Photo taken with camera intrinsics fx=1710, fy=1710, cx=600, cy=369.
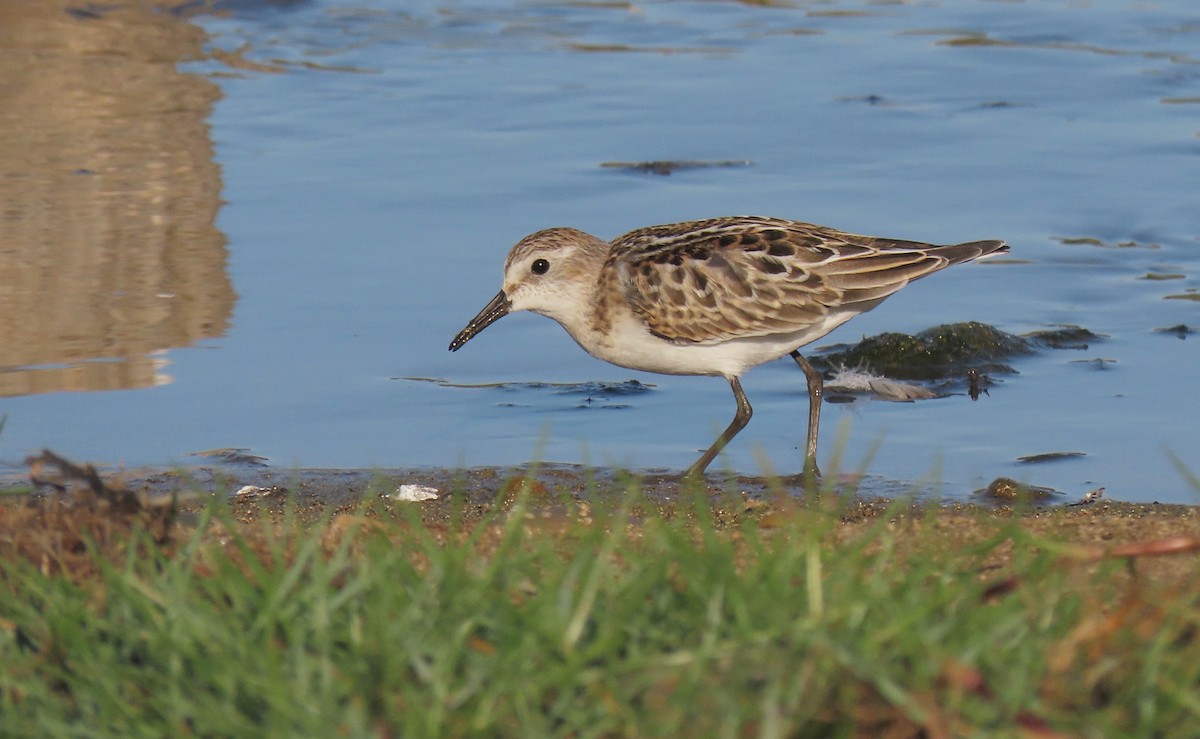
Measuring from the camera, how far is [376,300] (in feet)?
27.6

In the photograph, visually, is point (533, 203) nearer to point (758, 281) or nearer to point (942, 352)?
point (942, 352)

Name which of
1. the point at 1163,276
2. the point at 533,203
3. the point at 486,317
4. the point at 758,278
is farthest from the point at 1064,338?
the point at 533,203

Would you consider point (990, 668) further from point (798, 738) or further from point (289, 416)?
point (289, 416)

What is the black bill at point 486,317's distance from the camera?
7242 millimetres

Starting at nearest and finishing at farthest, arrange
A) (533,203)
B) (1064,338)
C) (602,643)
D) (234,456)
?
1. (602,643)
2. (234,456)
3. (1064,338)
4. (533,203)

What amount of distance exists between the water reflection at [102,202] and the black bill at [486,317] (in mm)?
1356

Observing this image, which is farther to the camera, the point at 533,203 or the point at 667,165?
the point at 667,165

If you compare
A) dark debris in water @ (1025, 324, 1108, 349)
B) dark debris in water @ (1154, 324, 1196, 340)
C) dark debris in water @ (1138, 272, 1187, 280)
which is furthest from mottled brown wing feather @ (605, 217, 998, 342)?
dark debris in water @ (1138, 272, 1187, 280)

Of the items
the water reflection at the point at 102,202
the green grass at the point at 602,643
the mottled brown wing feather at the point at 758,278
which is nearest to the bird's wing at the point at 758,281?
the mottled brown wing feather at the point at 758,278

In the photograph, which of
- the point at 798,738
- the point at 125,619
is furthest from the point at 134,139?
the point at 798,738

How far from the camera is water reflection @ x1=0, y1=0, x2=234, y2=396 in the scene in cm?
781

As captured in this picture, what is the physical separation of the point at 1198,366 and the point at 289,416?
4022 millimetres

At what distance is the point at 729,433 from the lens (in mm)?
6844

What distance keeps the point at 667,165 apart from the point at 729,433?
4108 millimetres
